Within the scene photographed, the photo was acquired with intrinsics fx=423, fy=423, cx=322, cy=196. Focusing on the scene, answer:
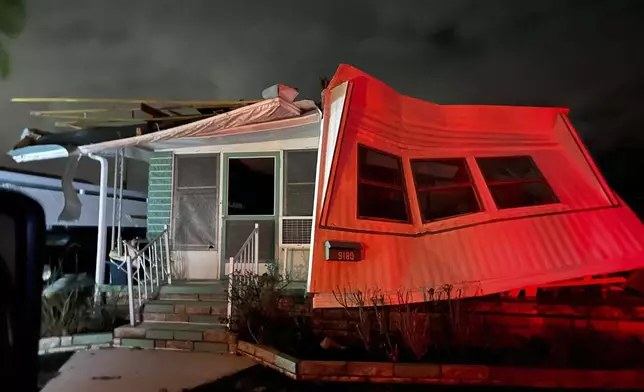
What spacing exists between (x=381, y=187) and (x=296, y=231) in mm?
2099

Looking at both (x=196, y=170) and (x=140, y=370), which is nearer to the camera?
(x=140, y=370)

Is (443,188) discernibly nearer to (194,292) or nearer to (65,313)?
(194,292)

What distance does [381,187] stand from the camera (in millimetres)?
5594

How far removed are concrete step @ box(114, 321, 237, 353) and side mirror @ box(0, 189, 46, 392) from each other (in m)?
3.57

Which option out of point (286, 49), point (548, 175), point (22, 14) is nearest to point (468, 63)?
point (286, 49)

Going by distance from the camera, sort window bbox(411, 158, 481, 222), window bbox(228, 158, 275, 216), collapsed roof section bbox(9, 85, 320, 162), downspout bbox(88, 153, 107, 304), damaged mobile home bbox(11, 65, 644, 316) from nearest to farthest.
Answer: damaged mobile home bbox(11, 65, 644, 316) → window bbox(411, 158, 481, 222) → collapsed roof section bbox(9, 85, 320, 162) → downspout bbox(88, 153, 107, 304) → window bbox(228, 158, 275, 216)

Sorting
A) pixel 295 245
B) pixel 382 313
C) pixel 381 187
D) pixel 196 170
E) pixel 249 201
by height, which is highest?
pixel 196 170

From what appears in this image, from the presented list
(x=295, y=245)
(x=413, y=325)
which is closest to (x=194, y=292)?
(x=295, y=245)

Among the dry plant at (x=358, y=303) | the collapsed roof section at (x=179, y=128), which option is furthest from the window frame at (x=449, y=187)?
the collapsed roof section at (x=179, y=128)

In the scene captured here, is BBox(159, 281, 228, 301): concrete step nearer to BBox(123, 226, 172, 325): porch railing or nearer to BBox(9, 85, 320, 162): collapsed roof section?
BBox(123, 226, 172, 325): porch railing

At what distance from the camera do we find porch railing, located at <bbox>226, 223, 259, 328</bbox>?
18.5 ft

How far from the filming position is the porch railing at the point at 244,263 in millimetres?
5639

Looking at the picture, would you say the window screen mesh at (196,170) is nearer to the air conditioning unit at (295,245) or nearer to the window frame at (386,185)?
the air conditioning unit at (295,245)

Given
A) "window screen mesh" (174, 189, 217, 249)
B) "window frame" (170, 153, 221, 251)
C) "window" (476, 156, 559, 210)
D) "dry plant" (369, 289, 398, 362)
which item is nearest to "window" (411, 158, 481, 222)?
"window" (476, 156, 559, 210)
